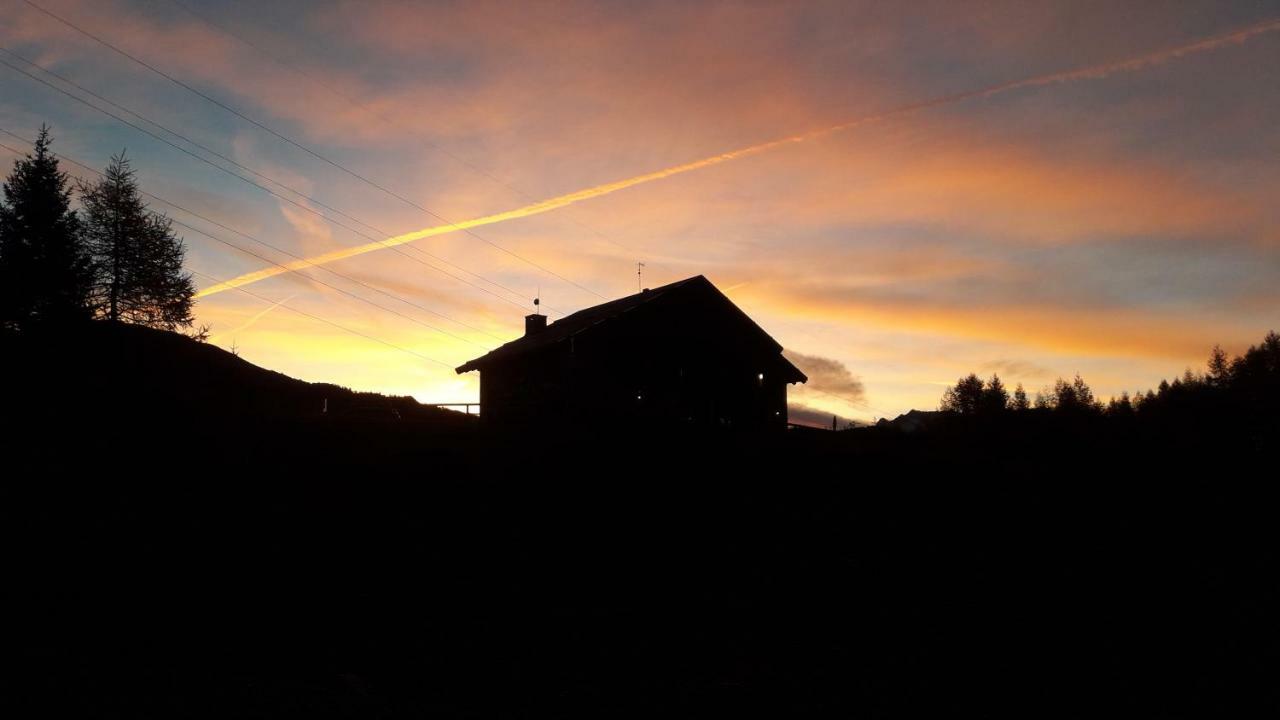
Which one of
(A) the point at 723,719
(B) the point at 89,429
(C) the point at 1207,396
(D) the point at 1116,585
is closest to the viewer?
(A) the point at 723,719

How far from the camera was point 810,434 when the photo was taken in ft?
116

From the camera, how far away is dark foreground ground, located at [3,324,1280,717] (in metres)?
10.2

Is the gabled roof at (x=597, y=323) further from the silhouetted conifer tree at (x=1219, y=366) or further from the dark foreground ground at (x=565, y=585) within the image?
the silhouetted conifer tree at (x=1219, y=366)

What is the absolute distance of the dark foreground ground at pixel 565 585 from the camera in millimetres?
10234

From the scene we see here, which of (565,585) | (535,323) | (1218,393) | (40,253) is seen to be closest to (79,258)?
(40,253)

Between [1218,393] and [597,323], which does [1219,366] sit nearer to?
[1218,393]

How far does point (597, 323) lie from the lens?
3322 cm

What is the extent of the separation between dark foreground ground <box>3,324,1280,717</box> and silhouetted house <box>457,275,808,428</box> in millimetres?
8737

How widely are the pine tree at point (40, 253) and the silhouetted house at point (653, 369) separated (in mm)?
28574

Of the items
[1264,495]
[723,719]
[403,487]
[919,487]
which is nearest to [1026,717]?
[723,719]

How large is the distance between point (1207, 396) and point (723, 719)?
12082 centimetres

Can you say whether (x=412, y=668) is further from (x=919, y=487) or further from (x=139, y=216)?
(x=139, y=216)

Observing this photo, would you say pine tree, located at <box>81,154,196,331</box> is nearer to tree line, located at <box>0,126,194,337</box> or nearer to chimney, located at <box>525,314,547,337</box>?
tree line, located at <box>0,126,194,337</box>

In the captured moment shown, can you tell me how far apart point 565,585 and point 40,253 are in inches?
1962
